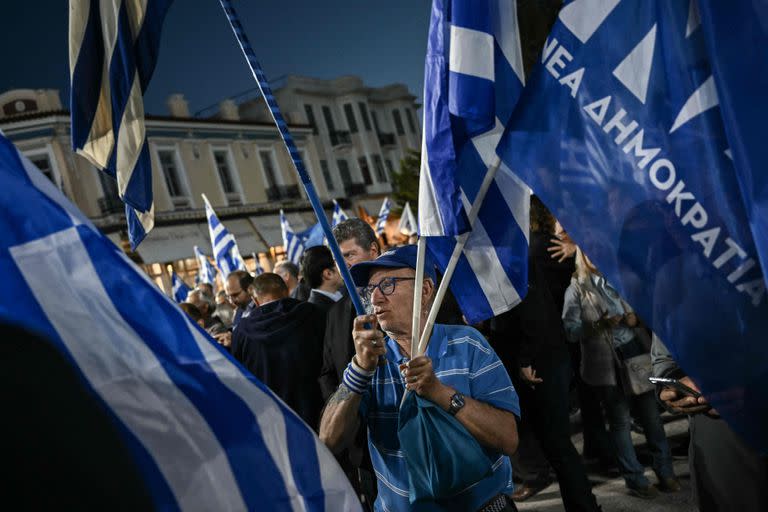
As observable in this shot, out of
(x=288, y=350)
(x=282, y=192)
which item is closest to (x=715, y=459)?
(x=288, y=350)

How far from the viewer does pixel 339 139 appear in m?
43.8

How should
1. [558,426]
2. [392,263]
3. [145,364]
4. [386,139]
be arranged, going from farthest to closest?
[386,139]
[558,426]
[392,263]
[145,364]

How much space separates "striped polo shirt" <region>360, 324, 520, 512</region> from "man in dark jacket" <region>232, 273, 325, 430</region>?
2234 millimetres

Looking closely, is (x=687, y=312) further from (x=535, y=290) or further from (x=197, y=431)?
(x=535, y=290)

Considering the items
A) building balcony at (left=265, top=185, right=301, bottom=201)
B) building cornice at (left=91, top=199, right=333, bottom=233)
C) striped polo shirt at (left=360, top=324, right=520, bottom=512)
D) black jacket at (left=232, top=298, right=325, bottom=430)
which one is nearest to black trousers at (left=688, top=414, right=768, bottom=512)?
striped polo shirt at (left=360, top=324, right=520, bottom=512)

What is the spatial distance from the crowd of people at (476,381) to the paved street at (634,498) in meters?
0.11

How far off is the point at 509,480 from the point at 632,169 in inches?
49.2

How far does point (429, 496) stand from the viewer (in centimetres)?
231

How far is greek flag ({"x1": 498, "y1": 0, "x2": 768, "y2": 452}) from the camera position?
72.8 inches

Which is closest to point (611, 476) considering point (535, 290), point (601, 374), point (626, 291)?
point (601, 374)

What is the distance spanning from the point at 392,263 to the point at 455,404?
2.22 feet

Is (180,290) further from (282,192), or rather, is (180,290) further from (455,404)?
(282,192)

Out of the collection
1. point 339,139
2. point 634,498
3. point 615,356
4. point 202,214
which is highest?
point 339,139

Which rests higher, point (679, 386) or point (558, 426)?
point (679, 386)
